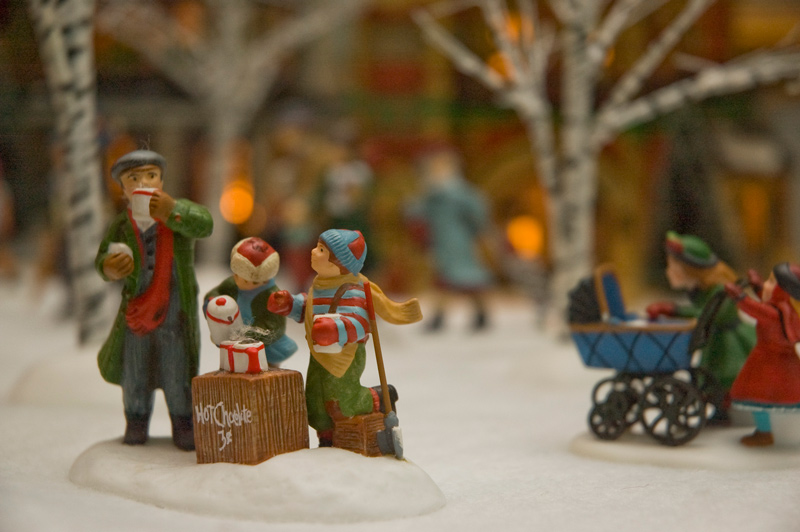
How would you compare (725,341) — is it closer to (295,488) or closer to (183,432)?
(295,488)

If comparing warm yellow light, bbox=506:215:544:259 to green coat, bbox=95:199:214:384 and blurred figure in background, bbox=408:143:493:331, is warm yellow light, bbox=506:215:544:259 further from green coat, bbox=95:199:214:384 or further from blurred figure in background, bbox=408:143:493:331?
green coat, bbox=95:199:214:384

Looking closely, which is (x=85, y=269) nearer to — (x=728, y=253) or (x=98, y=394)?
(x=98, y=394)

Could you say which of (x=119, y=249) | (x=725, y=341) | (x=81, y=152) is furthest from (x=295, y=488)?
(x=81, y=152)

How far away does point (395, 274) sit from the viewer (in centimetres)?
826

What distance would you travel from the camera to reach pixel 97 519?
2637 mm

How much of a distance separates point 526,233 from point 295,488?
7096 mm

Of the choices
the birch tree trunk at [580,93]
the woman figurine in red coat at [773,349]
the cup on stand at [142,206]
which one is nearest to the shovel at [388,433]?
the cup on stand at [142,206]

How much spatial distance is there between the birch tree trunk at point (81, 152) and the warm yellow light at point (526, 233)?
16.8ft

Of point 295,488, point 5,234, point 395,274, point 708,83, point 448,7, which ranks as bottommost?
point 295,488

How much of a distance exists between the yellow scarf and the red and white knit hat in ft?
0.52

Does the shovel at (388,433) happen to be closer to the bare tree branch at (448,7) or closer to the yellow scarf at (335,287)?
the yellow scarf at (335,287)

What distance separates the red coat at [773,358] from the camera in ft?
11.3

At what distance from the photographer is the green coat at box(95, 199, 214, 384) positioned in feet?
10.7

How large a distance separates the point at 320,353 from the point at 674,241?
1.65 meters
